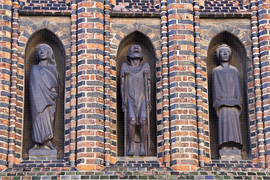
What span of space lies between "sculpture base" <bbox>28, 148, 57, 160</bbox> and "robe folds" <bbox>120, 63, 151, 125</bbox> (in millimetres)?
1677

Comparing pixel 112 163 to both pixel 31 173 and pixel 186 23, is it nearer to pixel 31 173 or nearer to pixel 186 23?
pixel 31 173

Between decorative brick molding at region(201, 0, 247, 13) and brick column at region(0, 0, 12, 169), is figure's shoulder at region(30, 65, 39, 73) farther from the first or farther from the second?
decorative brick molding at region(201, 0, 247, 13)

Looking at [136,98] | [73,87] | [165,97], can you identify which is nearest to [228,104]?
[165,97]

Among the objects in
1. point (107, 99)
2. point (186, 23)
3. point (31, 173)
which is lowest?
point (31, 173)

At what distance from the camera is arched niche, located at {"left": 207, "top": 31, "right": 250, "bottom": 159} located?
23844 millimetres

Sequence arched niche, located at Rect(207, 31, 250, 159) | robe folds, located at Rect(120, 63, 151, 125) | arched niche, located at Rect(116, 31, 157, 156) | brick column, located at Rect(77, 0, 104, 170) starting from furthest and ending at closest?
1. arched niche, located at Rect(207, 31, 250, 159)
2. arched niche, located at Rect(116, 31, 157, 156)
3. robe folds, located at Rect(120, 63, 151, 125)
4. brick column, located at Rect(77, 0, 104, 170)

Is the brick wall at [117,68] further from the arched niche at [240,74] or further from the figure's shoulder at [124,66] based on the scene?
the figure's shoulder at [124,66]

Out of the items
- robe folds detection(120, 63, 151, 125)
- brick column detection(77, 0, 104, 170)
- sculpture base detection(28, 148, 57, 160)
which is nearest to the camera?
brick column detection(77, 0, 104, 170)

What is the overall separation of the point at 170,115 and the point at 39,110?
2599 millimetres

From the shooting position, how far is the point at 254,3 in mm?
24672

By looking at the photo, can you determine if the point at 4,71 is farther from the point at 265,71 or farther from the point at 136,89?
the point at 265,71

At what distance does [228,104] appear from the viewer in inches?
937

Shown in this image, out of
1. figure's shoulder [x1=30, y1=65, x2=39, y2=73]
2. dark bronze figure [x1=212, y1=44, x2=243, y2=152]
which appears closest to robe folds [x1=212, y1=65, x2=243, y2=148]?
dark bronze figure [x1=212, y1=44, x2=243, y2=152]

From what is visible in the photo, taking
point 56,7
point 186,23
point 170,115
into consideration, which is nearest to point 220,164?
point 170,115
